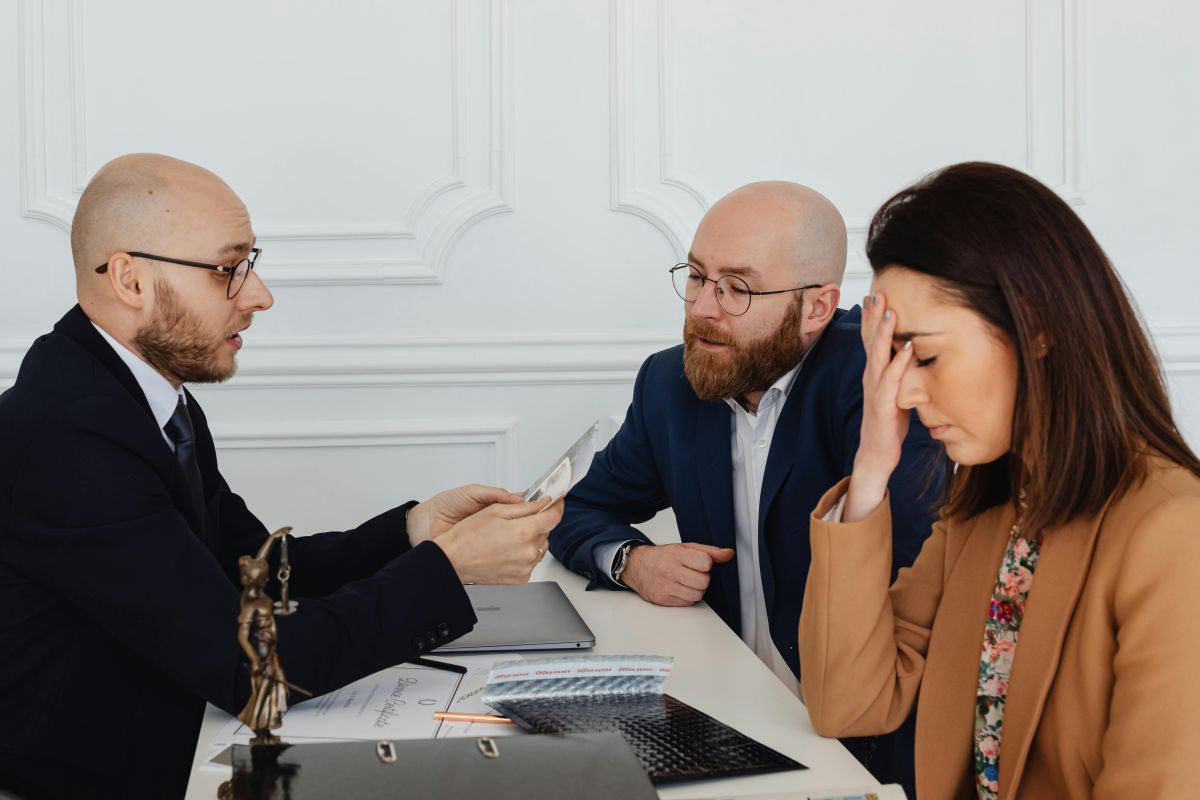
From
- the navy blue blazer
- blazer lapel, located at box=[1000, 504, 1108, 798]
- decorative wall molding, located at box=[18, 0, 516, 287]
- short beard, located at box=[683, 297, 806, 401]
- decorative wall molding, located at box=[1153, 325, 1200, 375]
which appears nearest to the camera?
blazer lapel, located at box=[1000, 504, 1108, 798]

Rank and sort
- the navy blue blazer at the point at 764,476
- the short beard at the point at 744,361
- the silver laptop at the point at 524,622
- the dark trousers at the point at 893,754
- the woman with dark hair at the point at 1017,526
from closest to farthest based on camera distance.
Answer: the woman with dark hair at the point at 1017,526, the dark trousers at the point at 893,754, the silver laptop at the point at 524,622, the navy blue blazer at the point at 764,476, the short beard at the point at 744,361

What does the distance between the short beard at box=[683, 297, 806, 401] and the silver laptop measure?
526mm

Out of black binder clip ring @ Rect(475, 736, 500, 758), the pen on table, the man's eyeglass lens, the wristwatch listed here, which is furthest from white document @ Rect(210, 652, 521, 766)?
the man's eyeglass lens

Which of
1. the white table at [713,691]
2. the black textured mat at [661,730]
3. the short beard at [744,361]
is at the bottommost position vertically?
the white table at [713,691]

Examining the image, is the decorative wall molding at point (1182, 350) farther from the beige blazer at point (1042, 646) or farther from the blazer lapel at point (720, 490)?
the beige blazer at point (1042, 646)

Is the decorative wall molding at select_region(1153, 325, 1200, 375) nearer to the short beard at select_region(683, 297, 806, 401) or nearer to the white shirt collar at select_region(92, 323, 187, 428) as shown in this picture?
the short beard at select_region(683, 297, 806, 401)

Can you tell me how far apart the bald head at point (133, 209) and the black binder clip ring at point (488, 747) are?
1.12m

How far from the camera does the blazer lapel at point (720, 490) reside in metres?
2.31

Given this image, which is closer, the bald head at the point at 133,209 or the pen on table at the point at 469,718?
the pen on table at the point at 469,718

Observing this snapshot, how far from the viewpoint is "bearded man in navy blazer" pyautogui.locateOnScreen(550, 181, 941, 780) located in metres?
2.20

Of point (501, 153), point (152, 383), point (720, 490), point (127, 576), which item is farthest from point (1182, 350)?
point (127, 576)

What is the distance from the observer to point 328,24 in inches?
129

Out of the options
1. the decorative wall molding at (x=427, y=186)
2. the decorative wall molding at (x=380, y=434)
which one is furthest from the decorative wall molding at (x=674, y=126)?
the decorative wall molding at (x=380, y=434)

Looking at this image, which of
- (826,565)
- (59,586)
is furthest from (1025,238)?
(59,586)
